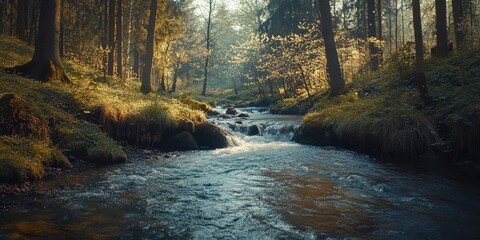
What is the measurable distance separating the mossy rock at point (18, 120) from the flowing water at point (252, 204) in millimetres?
1604

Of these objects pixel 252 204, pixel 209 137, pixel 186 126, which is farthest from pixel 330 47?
pixel 252 204

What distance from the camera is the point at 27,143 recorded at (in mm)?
7660

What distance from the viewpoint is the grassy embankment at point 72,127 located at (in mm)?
A: 7224

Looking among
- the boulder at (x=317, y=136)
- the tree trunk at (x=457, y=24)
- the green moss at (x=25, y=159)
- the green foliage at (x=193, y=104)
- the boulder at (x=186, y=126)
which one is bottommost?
the green moss at (x=25, y=159)

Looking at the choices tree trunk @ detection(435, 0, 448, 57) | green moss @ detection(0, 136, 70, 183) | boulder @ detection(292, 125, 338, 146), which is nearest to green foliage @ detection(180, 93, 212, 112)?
boulder @ detection(292, 125, 338, 146)

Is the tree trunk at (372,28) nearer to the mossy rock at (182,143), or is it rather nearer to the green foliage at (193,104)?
the green foliage at (193,104)

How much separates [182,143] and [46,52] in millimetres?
6112

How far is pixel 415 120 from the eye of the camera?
9.73 metres

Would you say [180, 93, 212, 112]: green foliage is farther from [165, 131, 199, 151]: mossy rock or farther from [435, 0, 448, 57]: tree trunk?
[435, 0, 448, 57]: tree trunk

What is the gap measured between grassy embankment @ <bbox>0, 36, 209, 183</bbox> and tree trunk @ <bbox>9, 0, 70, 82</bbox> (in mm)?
717

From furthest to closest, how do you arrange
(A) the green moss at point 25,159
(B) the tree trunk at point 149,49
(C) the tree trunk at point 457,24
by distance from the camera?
(B) the tree trunk at point 149,49
(C) the tree trunk at point 457,24
(A) the green moss at point 25,159

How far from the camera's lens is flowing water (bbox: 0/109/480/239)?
4859mm

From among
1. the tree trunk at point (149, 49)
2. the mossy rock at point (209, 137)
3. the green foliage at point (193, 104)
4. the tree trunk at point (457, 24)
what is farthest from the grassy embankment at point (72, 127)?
the tree trunk at point (457, 24)

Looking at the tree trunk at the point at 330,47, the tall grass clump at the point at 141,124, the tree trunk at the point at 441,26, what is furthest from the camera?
the tree trunk at the point at 330,47
